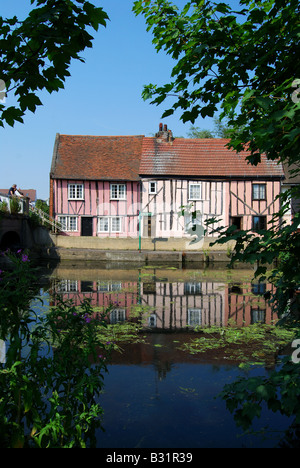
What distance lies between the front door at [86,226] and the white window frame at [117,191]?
2495 mm

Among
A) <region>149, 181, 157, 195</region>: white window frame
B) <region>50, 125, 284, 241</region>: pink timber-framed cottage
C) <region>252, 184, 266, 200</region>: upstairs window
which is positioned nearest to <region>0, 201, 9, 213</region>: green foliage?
<region>50, 125, 284, 241</region>: pink timber-framed cottage

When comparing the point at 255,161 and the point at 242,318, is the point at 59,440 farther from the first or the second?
the point at 242,318

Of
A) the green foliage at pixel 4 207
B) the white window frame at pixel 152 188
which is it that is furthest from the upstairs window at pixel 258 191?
the green foliage at pixel 4 207

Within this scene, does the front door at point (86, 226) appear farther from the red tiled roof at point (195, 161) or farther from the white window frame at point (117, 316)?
the white window frame at point (117, 316)

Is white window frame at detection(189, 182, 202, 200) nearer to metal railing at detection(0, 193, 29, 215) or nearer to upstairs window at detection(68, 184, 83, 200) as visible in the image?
upstairs window at detection(68, 184, 83, 200)

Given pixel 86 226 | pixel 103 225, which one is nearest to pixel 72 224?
pixel 86 226

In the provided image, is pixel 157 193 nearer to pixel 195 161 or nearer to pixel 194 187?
pixel 194 187

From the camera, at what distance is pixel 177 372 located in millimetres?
5430

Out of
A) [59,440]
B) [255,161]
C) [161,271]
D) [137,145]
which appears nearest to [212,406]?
[59,440]

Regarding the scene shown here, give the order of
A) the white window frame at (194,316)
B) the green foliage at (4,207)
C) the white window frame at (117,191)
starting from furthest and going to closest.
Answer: the white window frame at (117,191)
the green foliage at (4,207)
the white window frame at (194,316)

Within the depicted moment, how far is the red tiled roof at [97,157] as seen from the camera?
27.4 m

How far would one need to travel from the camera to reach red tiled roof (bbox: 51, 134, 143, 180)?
89.9 ft
